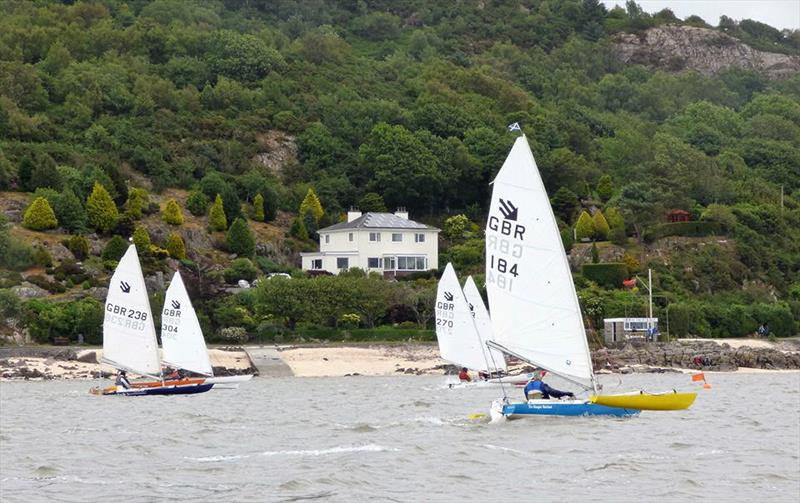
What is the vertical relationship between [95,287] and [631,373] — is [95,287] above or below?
above

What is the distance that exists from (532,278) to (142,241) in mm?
47438

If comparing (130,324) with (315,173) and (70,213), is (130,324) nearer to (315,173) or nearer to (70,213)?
(70,213)

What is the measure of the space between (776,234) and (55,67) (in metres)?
55.5

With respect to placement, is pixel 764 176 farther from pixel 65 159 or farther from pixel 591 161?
pixel 65 159

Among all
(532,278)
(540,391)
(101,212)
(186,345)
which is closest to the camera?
(532,278)

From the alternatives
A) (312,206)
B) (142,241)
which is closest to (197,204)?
(312,206)

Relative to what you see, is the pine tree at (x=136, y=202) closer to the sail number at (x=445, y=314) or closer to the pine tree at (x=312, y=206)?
the pine tree at (x=312, y=206)

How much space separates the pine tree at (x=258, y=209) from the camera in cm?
8875

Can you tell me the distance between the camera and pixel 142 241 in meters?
75.5

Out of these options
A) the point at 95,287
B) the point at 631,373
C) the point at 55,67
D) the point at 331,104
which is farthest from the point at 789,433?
the point at 55,67

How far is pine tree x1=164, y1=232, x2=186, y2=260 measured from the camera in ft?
252

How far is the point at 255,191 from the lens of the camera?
9225 centimetres

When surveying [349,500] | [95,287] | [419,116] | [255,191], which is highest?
[419,116]

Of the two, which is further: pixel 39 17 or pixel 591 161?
pixel 39 17
